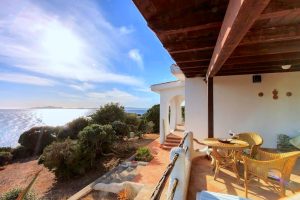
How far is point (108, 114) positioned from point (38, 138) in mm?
6807

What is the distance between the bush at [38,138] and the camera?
50.3 feet

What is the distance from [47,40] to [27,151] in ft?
40.5

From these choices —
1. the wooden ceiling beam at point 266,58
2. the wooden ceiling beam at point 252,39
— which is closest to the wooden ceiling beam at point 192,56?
the wooden ceiling beam at point 252,39

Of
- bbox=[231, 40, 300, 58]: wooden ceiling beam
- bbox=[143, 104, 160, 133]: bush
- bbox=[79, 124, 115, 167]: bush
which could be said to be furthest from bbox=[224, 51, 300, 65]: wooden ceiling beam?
bbox=[143, 104, 160, 133]: bush

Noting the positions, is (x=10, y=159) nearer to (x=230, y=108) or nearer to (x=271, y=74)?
(x=230, y=108)

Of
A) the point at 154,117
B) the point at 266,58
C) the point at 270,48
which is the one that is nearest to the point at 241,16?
the point at 270,48

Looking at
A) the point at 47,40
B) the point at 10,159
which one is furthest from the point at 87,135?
the point at 10,159

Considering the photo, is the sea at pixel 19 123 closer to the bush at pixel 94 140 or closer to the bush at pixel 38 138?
the bush at pixel 38 138

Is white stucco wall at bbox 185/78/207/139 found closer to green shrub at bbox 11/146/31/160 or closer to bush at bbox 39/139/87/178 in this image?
bush at bbox 39/139/87/178

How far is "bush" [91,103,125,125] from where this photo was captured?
562 inches

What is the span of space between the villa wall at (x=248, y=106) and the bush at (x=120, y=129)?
272 inches

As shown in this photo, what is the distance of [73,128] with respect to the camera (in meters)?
14.3

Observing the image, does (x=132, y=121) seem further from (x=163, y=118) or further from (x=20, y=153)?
(x=20, y=153)

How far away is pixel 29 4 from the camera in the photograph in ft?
17.2
